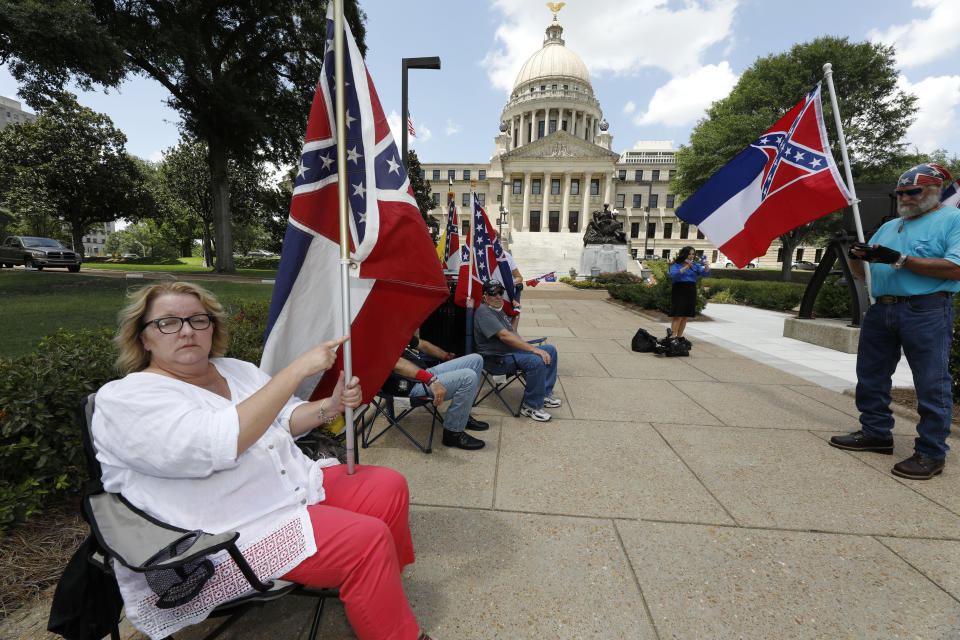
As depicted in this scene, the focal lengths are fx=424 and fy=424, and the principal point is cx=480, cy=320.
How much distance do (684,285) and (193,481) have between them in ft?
24.5

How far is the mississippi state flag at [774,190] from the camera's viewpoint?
389 cm

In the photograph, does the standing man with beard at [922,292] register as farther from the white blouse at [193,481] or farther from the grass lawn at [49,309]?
the grass lawn at [49,309]

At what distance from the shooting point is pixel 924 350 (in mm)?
3129

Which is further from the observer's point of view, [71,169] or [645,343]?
[71,169]

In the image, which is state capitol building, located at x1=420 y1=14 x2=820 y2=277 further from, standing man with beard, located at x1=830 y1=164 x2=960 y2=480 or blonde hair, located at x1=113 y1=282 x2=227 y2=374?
blonde hair, located at x1=113 y1=282 x2=227 y2=374

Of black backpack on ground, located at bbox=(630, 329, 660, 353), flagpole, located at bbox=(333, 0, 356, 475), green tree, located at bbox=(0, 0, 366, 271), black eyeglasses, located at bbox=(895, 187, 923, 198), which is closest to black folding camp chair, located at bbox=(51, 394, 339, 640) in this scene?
flagpole, located at bbox=(333, 0, 356, 475)

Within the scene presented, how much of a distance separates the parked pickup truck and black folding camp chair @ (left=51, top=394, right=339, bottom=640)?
25.1 meters

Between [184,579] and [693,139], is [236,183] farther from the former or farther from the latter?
[184,579]

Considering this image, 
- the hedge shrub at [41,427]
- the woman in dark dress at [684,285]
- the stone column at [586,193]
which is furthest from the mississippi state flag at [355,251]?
the stone column at [586,193]

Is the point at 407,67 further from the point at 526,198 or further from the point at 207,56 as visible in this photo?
the point at 526,198

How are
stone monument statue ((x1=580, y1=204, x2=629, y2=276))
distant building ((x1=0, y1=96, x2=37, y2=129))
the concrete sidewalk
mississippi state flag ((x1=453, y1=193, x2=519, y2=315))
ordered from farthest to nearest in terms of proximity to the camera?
distant building ((x1=0, y1=96, x2=37, y2=129))
stone monument statue ((x1=580, y1=204, x2=629, y2=276))
mississippi state flag ((x1=453, y1=193, x2=519, y2=315))
the concrete sidewalk

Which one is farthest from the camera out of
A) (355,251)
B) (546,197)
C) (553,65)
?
(553,65)

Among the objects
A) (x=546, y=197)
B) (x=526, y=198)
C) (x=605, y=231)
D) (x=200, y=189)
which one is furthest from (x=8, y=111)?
(x=605, y=231)

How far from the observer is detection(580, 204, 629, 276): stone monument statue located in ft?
93.3
